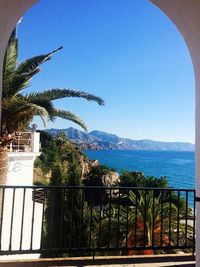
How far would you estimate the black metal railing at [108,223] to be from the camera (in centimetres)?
332

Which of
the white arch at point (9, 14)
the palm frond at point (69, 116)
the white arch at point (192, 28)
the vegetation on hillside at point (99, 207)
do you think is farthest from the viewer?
the palm frond at point (69, 116)

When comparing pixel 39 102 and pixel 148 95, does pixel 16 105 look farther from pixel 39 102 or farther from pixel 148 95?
pixel 148 95

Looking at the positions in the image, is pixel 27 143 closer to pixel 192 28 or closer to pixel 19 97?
pixel 19 97

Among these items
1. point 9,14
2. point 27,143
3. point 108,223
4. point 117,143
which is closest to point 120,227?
point 108,223

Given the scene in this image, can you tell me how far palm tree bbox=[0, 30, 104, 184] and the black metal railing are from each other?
1641mm

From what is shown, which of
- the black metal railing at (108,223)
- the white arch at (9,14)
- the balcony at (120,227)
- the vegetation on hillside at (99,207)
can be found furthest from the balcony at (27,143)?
the white arch at (9,14)

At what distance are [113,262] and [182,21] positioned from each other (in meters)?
2.32

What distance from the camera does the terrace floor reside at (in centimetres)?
293

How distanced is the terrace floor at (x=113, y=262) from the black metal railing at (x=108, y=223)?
0.13 metres

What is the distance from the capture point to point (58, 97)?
8477 millimetres

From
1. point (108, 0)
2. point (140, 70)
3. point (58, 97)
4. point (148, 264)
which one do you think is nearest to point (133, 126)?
point (140, 70)

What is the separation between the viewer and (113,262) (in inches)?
120

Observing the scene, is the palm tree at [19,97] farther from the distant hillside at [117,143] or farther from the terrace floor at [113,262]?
the distant hillside at [117,143]

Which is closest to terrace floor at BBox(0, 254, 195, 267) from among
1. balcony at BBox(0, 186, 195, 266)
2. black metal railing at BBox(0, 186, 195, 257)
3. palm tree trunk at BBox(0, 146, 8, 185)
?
balcony at BBox(0, 186, 195, 266)
